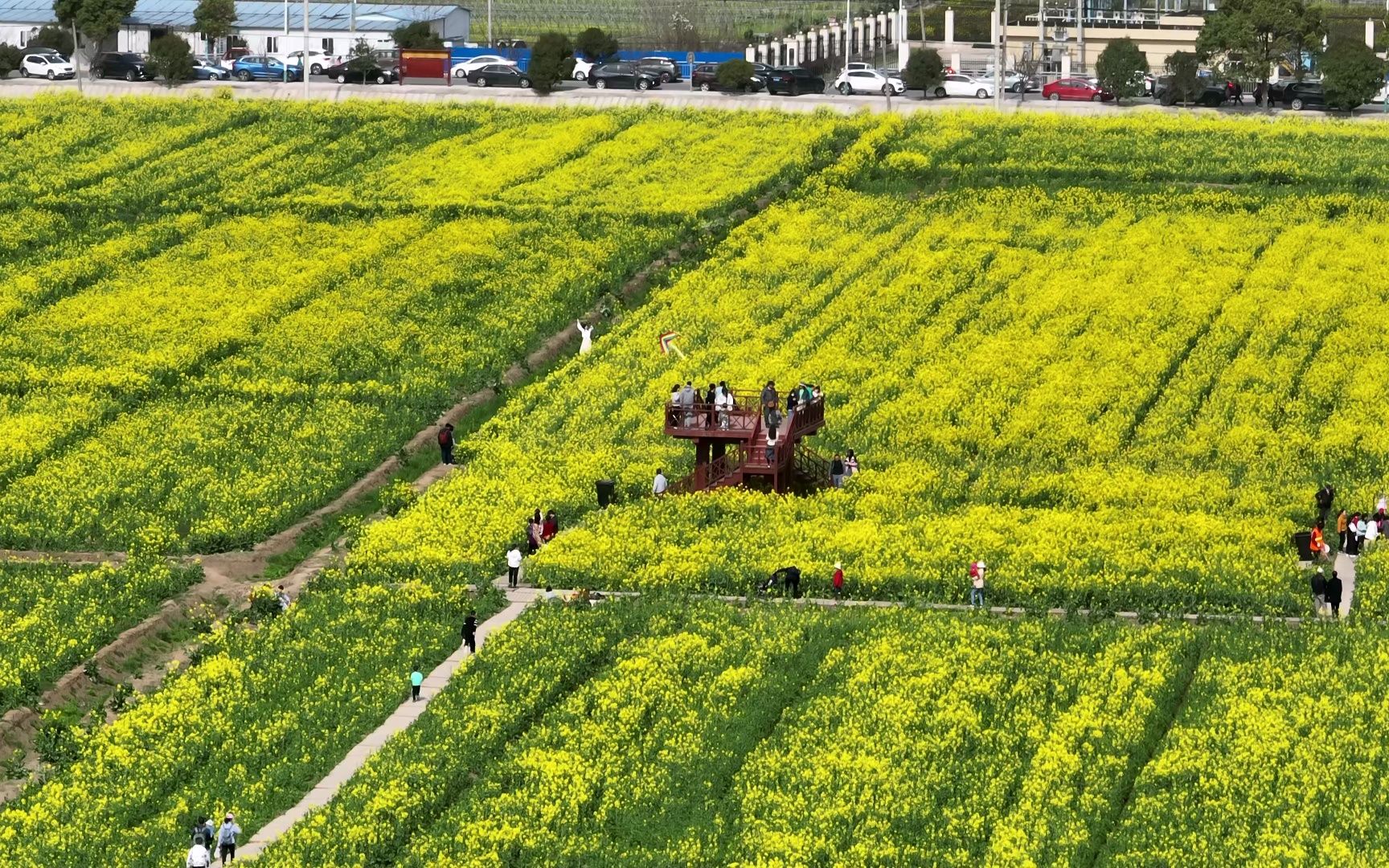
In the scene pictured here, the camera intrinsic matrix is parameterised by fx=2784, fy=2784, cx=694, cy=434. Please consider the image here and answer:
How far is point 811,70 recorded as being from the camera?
126 meters

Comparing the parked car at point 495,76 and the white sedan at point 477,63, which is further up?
the white sedan at point 477,63

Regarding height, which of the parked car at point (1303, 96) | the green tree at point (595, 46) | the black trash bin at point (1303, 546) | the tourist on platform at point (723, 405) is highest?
the green tree at point (595, 46)

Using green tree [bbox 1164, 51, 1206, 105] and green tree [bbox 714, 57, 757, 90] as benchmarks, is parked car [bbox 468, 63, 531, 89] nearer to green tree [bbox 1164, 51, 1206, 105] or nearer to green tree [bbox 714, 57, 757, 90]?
green tree [bbox 714, 57, 757, 90]

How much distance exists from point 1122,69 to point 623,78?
68.7ft

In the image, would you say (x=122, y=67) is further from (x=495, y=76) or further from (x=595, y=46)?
(x=595, y=46)

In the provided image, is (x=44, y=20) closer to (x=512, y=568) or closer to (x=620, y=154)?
→ (x=620, y=154)

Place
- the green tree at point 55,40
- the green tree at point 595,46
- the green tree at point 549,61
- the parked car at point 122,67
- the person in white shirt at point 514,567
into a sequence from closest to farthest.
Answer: the person in white shirt at point 514,567 < the green tree at point 549,61 < the parked car at point 122,67 < the green tree at point 595,46 < the green tree at point 55,40

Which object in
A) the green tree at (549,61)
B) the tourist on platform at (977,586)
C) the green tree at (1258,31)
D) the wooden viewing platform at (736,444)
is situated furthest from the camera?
the green tree at (549,61)

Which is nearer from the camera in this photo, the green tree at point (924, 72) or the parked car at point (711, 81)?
the parked car at point (711, 81)

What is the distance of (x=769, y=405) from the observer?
69062 millimetres

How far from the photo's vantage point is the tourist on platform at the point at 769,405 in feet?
226

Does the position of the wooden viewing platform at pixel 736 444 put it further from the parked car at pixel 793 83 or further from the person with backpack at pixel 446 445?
the parked car at pixel 793 83

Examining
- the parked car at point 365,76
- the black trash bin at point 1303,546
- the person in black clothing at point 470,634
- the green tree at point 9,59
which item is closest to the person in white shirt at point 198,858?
the person in black clothing at point 470,634

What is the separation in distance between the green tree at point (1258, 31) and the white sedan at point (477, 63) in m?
30.4
